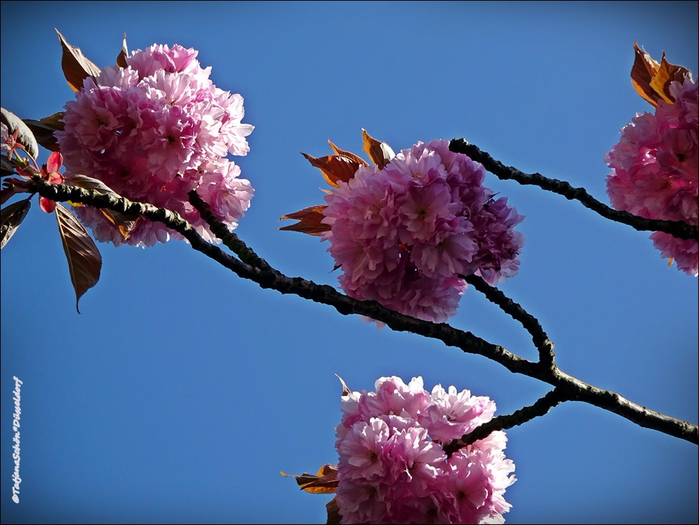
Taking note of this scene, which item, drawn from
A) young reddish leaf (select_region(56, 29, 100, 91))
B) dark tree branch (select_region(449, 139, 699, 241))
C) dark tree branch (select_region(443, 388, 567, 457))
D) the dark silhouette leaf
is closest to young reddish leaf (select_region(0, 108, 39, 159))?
the dark silhouette leaf

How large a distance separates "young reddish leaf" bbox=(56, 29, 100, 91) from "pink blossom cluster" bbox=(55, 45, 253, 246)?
1.6 inches

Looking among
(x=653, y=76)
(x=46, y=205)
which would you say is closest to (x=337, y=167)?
(x=46, y=205)

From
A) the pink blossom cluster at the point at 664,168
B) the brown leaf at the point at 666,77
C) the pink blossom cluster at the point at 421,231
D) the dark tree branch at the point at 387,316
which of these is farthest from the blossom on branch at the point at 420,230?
the brown leaf at the point at 666,77

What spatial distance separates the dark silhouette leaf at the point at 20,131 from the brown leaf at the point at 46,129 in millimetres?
192

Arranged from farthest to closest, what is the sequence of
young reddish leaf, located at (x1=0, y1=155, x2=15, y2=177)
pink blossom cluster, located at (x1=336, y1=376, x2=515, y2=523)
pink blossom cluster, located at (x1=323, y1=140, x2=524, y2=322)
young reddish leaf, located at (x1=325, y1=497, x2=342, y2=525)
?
young reddish leaf, located at (x1=325, y1=497, x2=342, y2=525)
pink blossom cluster, located at (x1=336, y1=376, x2=515, y2=523)
pink blossom cluster, located at (x1=323, y1=140, x2=524, y2=322)
young reddish leaf, located at (x1=0, y1=155, x2=15, y2=177)

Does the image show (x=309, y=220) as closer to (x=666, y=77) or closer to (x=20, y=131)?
(x=20, y=131)

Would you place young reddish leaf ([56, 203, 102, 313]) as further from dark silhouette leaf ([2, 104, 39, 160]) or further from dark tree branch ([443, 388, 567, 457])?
dark tree branch ([443, 388, 567, 457])

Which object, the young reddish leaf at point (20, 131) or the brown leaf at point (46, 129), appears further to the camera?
the brown leaf at point (46, 129)

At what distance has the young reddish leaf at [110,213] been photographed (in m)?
1.26

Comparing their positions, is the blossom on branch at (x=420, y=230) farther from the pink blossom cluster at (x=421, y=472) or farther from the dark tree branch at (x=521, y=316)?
the pink blossom cluster at (x=421, y=472)

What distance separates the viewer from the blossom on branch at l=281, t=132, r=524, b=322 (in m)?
1.29

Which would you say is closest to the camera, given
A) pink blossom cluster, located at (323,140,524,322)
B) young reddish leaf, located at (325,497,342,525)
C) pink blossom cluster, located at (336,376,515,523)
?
pink blossom cluster, located at (323,140,524,322)

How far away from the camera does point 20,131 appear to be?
4.00 feet

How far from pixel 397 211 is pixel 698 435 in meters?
0.77
